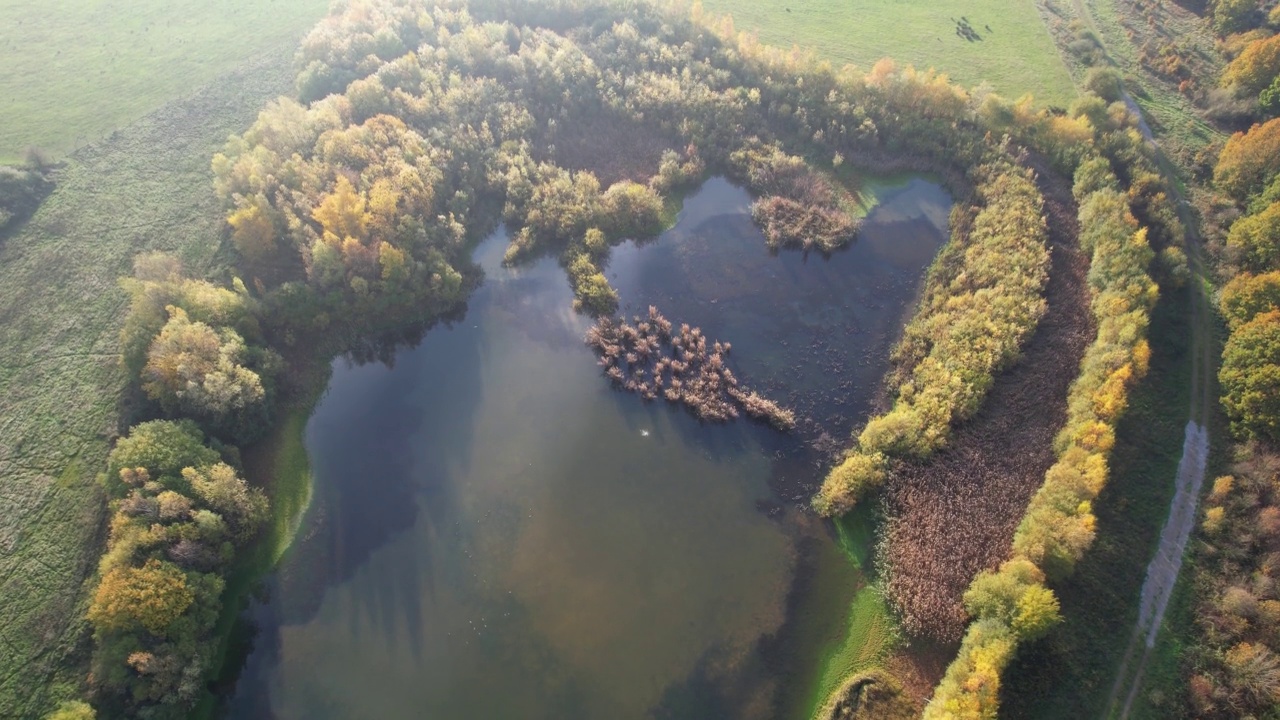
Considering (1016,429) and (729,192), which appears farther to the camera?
(729,192)

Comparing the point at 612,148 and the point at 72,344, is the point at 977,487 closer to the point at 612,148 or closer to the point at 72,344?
the point at 612,148

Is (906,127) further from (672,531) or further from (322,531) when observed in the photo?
(322,531)

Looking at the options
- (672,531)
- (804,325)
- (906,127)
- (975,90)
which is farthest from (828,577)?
(975,90)

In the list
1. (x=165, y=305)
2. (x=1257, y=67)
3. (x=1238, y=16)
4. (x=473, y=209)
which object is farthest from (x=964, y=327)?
(x=1238, y=16)

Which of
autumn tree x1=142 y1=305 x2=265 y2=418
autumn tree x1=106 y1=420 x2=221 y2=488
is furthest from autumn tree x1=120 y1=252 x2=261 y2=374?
autumn tree x1=106 y1=420 x2=221 y2=488

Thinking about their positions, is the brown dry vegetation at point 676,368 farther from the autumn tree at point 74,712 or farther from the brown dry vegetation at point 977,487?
the autumn tree at point 74,712

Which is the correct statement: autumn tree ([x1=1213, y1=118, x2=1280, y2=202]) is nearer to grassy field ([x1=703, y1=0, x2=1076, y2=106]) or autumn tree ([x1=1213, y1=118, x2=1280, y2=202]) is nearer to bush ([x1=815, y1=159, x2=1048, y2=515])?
bush ([x1=815, y1=159, x2=1048, y2=515])

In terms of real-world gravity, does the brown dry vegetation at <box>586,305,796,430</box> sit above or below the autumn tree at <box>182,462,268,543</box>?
below

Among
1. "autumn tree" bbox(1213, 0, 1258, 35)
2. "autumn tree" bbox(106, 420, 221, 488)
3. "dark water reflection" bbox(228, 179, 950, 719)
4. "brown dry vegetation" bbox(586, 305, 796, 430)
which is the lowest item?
"dark water reflection" bbox(228, 179, 950, 719)
